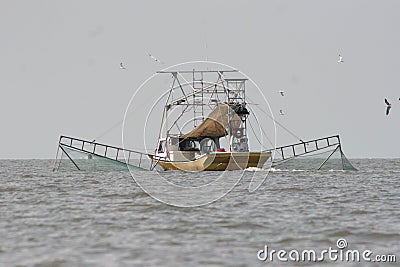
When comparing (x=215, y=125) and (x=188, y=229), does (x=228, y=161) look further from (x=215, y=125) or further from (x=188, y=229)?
(x=188, y=229)

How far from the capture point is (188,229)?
2334cm

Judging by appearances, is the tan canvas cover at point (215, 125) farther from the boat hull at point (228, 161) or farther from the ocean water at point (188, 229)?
the ocean water at point (188, 229)

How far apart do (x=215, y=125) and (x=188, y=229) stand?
150ft

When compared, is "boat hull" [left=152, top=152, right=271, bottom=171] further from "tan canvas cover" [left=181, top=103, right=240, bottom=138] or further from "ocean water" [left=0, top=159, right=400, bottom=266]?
"ocean water" [left=0, top=159, right=400, bottom=266]

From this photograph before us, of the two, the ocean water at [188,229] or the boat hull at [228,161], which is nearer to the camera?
the ocean water at [188,229]

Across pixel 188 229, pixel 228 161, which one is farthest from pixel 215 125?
pixel 188 229

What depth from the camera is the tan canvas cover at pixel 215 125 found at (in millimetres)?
68062

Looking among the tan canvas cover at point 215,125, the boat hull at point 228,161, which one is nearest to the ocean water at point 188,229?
the boat hull at point 228,161

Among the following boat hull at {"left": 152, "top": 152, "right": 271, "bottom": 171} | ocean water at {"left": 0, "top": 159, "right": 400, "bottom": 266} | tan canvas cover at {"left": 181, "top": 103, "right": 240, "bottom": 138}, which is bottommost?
ocean water at {"left": 0, "top": 159, "right": 400, "bottom": 266}

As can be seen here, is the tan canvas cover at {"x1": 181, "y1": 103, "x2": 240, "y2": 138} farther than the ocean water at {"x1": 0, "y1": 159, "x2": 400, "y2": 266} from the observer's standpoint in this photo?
Yes

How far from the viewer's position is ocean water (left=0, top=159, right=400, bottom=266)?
18562 millimetres

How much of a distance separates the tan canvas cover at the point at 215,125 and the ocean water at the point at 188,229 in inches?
1244

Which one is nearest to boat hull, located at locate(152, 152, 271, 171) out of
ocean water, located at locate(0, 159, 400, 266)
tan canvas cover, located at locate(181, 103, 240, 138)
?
tan canvas cover, located at locate(181, 103, 240, 138)

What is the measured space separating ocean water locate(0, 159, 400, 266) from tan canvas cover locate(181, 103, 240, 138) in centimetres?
3160
